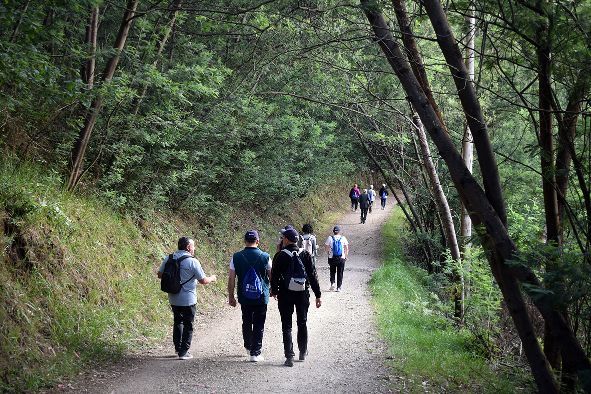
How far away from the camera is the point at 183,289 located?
8117mm

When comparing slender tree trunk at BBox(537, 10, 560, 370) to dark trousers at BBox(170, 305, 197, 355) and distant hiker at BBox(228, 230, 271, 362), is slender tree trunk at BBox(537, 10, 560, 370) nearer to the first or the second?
distant hiker at BBox(228, 230, 271, 362)

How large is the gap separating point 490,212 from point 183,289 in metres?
4.40

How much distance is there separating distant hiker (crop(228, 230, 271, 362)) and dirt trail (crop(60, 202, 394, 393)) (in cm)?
39

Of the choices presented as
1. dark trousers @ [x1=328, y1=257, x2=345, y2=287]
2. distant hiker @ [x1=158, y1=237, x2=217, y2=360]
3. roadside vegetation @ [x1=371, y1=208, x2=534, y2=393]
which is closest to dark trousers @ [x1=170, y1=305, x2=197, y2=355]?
distant hiker @ [x1=158, y1=237, x2=217, y2=360]

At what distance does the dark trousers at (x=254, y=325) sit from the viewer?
8.16 meters

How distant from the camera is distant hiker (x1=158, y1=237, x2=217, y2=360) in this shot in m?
8.11

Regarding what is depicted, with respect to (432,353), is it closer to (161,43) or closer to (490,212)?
(490,212)

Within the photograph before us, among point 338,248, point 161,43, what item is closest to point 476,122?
point 161,43

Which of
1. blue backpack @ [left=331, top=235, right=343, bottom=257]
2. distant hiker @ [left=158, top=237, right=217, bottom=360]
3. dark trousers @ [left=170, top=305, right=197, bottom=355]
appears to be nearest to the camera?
distant hiker @ [left=158, top=237, right=217, bottom=360]

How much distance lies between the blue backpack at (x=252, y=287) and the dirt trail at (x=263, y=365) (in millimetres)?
997

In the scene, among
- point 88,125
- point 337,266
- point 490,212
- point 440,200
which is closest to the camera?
point 490,212

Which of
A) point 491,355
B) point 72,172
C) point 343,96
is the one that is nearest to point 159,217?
point 72,172

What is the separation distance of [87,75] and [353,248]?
17.8 metres

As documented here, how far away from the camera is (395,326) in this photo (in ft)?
37.3
